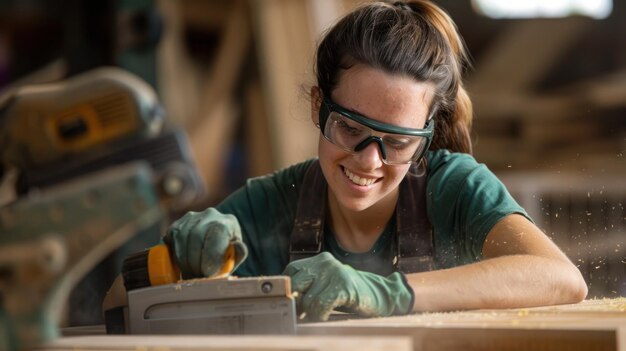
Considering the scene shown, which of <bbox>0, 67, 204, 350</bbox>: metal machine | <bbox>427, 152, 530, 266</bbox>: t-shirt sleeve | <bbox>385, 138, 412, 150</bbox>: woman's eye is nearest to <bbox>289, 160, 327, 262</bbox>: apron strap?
<bbox>427, 152, 530, 266</bbox>: t-shirt sleeve

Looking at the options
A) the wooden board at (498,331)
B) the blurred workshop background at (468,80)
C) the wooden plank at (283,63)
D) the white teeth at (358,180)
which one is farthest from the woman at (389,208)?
the wooden plank at (283,63)

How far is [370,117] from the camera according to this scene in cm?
224

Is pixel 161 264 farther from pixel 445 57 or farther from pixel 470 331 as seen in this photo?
pixel 445 57

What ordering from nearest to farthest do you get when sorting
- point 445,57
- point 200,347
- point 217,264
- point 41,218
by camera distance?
point 41,218 < point 200,347 < point 217,264 < point 445,57

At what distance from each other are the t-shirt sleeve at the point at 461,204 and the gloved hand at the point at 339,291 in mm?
427

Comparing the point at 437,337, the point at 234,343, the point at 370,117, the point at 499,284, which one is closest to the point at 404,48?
the point at 370,117

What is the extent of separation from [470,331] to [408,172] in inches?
32.8

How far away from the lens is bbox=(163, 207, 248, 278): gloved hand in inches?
78.1

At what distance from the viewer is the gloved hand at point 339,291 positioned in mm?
1935

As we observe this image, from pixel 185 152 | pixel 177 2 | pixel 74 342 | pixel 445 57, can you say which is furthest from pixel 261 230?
pixel 177 2

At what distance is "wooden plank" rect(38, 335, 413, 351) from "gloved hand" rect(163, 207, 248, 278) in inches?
8.6

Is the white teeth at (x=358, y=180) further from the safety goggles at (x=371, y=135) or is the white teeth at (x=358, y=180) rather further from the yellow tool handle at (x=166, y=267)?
the yellow tool handle at (x=166, y=267)

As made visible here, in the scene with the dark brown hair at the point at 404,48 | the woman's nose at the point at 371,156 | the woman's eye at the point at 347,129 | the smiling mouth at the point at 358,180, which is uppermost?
the dark brown hair at the point at 404,48

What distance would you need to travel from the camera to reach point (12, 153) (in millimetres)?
1438
